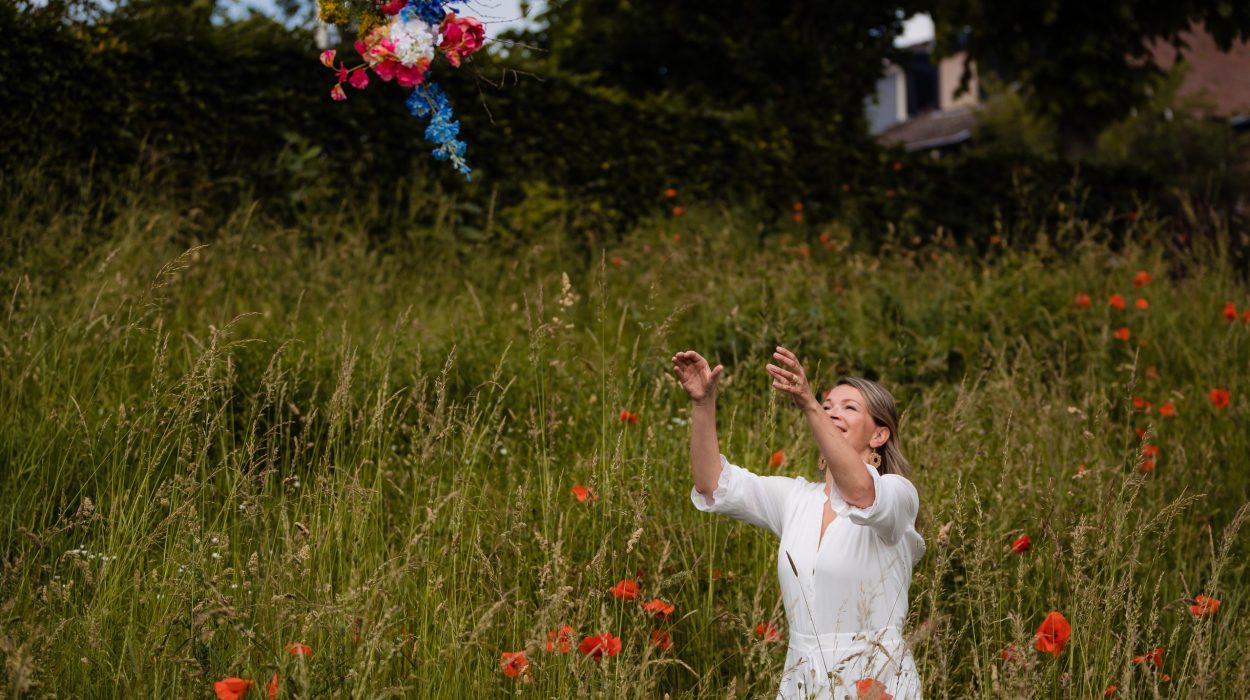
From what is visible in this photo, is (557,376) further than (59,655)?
Yes

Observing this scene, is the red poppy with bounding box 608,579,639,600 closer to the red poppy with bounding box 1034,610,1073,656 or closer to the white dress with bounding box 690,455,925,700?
the white dress with bounding box 690,455,925,700

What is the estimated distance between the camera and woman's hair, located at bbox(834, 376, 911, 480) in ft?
9.24

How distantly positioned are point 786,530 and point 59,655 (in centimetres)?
164

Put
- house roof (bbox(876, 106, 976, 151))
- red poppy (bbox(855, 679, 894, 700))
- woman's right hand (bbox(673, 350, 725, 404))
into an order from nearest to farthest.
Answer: red poppy (bbox(855, 679, 894, 700)) < woman's right hand (bbox(673, 350, 725, 404)) < house roof (bbox(876, 106, 976, 151))

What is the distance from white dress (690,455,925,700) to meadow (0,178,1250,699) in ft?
0.32

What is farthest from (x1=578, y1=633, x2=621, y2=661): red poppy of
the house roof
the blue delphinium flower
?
the house roof

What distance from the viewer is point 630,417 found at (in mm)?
3215

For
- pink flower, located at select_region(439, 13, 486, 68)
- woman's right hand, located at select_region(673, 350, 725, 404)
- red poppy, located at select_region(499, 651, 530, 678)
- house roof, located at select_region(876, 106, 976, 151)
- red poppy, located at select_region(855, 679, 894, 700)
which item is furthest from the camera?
house roof, located at select_region(876, 106, 976, 151)

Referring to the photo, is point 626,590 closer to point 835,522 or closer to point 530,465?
point 835,522

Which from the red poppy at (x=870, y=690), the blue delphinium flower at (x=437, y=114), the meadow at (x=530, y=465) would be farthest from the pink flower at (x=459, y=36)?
the red poppy at (x=870, y=690)

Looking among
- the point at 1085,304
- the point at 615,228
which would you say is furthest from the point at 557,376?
the point at 615,228

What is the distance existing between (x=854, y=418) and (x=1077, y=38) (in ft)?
29.6

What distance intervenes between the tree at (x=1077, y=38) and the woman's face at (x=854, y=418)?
329 inches

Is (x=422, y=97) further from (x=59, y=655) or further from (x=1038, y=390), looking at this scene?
(x=1038, y=390)
